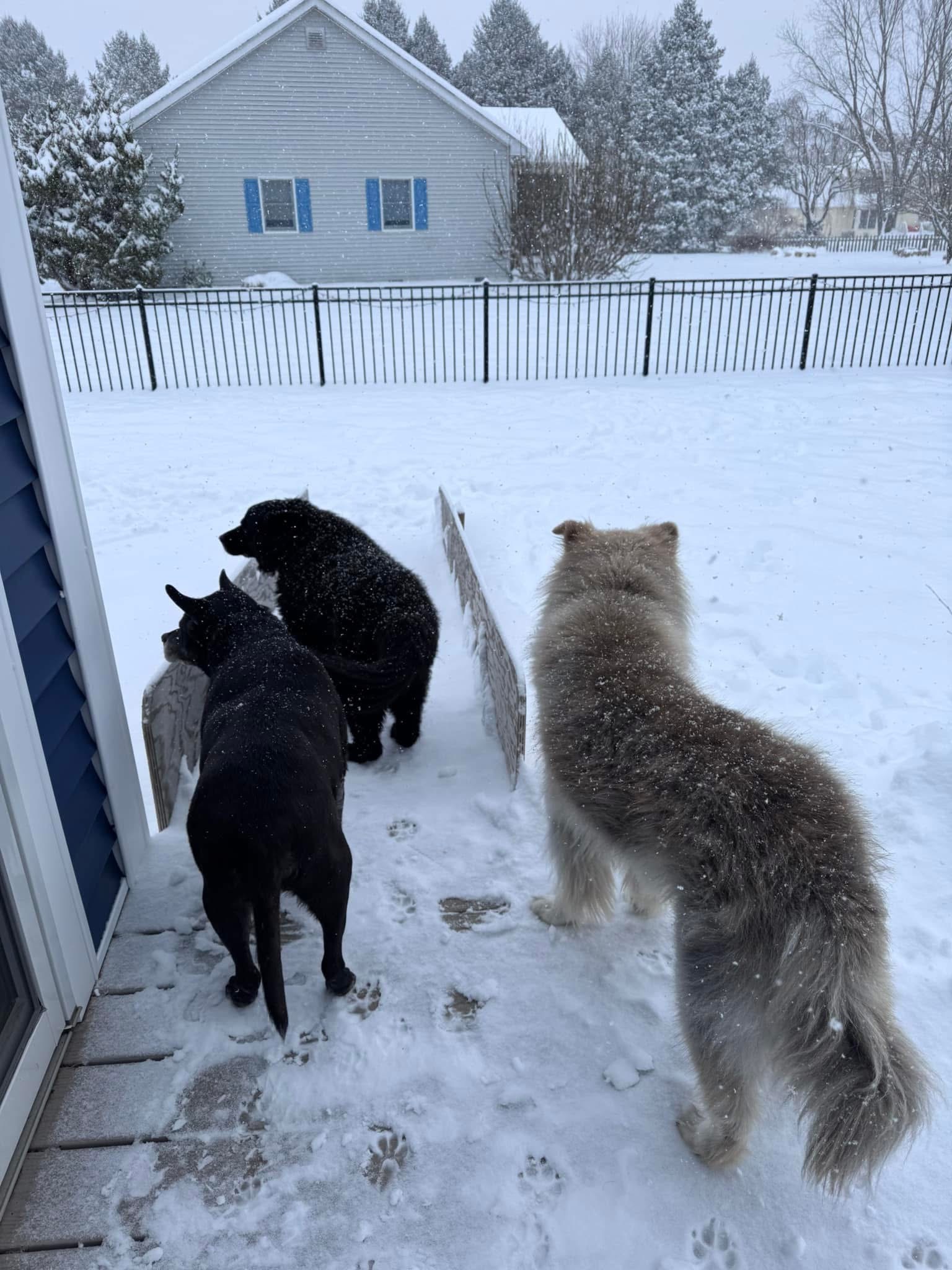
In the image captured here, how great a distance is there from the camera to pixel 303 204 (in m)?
21.8

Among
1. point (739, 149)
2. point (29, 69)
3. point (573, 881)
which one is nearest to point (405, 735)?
point (573, 881)

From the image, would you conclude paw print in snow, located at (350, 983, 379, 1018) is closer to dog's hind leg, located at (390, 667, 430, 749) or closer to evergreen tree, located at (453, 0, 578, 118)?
dog's hind leg, located at (390, 667, 430, 749)

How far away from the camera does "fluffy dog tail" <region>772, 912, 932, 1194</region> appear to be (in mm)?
1594

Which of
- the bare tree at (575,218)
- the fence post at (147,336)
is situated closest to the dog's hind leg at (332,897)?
the fence post at (147,336)

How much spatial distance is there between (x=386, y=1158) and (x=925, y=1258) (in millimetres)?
1312

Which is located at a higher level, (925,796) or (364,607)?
(364,607)

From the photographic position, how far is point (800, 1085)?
1.69 meters

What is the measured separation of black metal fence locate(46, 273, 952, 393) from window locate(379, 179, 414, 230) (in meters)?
5.79

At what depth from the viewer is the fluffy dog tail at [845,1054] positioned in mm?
1594

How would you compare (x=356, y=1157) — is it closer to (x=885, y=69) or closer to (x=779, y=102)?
(x=885, y=69)

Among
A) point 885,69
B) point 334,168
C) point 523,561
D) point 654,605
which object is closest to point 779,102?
point 885,69

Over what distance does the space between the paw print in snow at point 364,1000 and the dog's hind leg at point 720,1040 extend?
99cm

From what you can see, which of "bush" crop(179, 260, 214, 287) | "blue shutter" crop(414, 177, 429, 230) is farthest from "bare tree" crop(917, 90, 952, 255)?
"bush" crop(179, 260, 214, 287)

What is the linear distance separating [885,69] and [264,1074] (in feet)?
122
